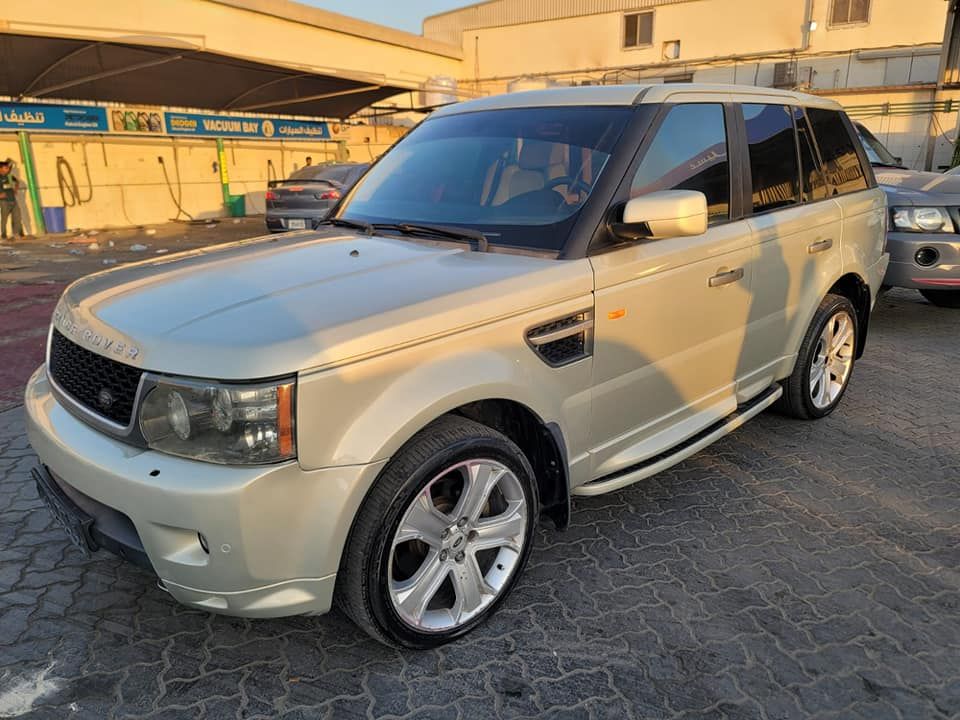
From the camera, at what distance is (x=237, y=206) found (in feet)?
66.6

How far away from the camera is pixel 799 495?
3.64m

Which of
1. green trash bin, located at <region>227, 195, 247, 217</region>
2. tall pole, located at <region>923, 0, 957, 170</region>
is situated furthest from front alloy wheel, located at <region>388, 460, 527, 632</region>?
tall pole, located at <region>923, 0, 957, 170</region>

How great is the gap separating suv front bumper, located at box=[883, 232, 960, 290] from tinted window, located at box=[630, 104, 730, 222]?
372cm

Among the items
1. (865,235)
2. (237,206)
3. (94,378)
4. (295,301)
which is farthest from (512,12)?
(94,378)

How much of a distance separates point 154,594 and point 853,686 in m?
2.54

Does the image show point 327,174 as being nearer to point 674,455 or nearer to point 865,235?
point 865,235

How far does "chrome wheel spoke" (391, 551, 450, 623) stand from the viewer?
240cm

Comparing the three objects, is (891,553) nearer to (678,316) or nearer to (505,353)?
(678,316)

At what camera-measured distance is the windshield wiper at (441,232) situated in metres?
2.87

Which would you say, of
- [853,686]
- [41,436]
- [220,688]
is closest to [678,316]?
[853,686]

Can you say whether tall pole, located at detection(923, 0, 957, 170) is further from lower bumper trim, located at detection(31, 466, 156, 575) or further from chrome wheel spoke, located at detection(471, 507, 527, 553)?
lower bumper trim, located at detection(31, 466, 156, 575)

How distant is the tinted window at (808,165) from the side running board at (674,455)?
1172mm

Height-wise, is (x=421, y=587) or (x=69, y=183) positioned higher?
(x=69, y=183)

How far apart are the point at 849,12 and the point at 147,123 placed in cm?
2536
